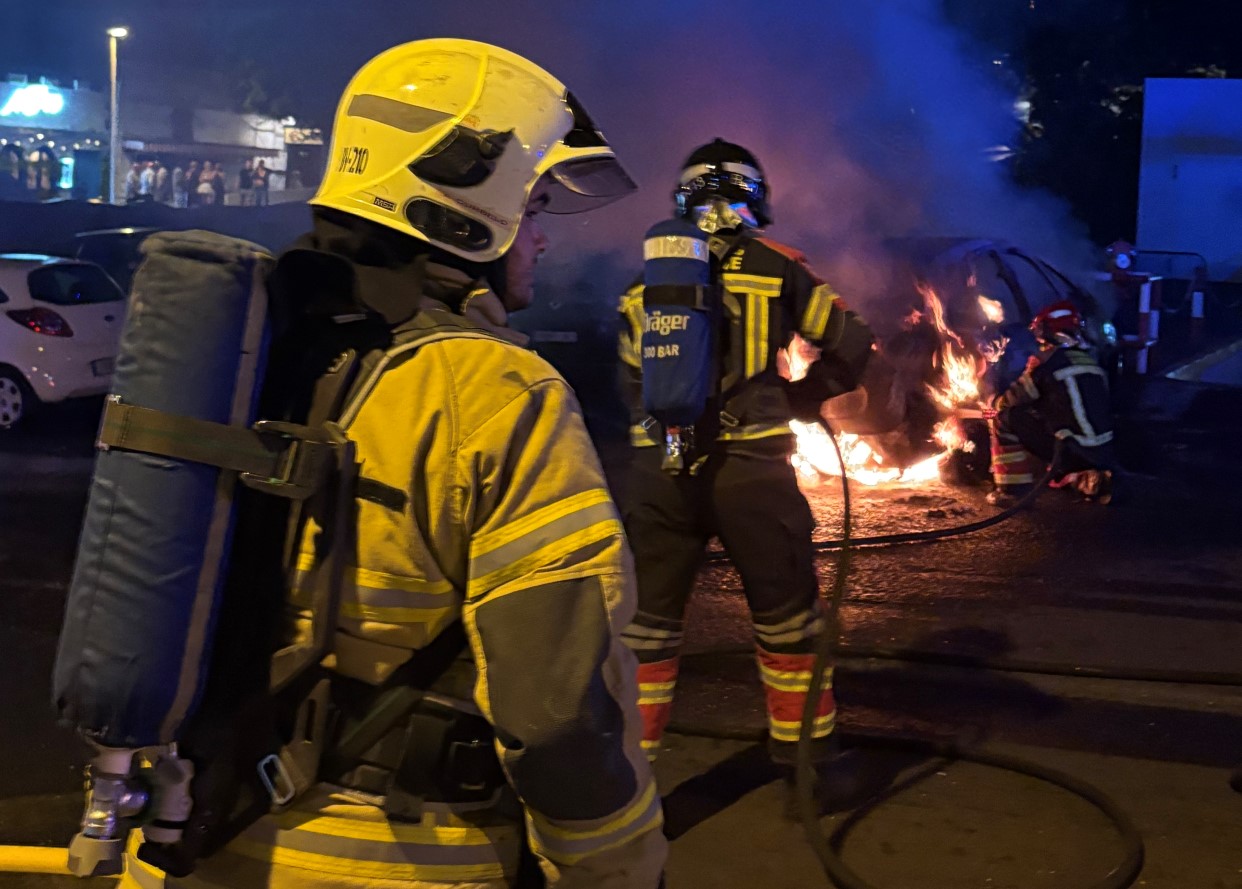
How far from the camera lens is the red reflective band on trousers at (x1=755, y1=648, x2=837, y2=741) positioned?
156 inches

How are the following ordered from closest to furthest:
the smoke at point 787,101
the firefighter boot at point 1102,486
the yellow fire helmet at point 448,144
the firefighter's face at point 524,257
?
the yellow fire helmet at point 448,144
the firefighter's face at point 524,257
the firefighter boot at point 1102,486
the smoke at point 787,101

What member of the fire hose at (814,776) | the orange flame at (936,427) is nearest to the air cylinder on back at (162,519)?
the fire hose at (814,776)

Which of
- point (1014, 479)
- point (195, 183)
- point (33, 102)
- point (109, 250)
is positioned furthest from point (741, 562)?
point (33, 102)

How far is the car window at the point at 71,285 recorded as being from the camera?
10992 mm

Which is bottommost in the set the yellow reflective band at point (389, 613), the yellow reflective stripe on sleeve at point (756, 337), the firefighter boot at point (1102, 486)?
the firefighter boot at point (1102, 486)

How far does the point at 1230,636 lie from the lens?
232 inches

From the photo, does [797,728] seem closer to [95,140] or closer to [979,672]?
[979,672]

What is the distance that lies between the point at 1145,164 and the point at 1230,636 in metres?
19.6

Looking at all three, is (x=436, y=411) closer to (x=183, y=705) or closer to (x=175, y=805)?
(x=183, y=705)

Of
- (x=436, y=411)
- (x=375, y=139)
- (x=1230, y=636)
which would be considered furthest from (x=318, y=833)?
(x=1230, y=636)

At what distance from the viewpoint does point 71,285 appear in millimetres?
11219

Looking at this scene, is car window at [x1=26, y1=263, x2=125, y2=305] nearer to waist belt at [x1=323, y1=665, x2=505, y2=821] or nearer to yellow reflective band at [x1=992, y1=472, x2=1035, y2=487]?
yellow reflective band at [x1=992, y1=472, x2=1035, y2=487]

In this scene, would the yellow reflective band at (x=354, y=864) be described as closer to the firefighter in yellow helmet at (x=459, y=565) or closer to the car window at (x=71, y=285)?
the firefighter in yellow helmet at (x=459, y=565)

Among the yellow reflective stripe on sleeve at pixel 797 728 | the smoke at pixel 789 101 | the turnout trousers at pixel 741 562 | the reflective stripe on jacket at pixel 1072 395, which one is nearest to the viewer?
the turnout trousers at pixel 741 562
